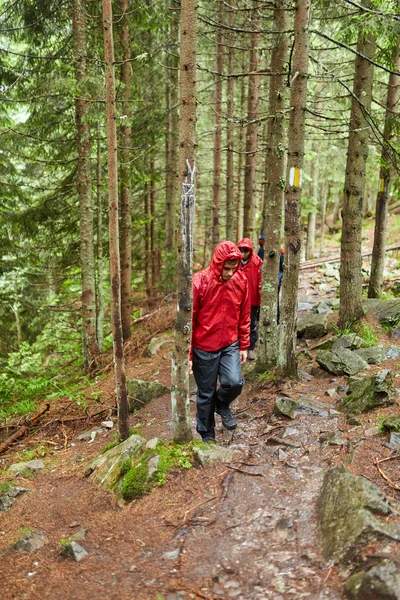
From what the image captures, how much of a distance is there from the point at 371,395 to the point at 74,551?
4151mm

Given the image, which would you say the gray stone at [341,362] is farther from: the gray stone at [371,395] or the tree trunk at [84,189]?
the tree trunk at [84,189]

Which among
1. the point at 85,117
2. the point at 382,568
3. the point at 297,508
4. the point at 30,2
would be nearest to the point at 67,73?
the point at 85,117

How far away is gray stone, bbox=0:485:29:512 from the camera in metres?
5.38

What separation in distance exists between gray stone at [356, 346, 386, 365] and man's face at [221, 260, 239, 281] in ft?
13.2

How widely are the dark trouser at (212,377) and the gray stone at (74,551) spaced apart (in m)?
2.04

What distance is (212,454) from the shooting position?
4910 mm

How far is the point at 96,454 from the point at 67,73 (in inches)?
299

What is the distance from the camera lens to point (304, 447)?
16.7ft

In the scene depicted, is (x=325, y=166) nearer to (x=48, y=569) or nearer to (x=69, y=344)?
(x=69, y=344)

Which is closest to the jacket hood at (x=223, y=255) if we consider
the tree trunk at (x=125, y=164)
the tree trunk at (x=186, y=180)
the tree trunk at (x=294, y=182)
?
the tree trunk at (x=186, y=180)

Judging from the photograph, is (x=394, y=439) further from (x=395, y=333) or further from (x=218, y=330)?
(x=395, y=333)

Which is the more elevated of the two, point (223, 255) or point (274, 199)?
point (274, 199)

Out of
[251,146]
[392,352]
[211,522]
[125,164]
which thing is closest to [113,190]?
[125,164]

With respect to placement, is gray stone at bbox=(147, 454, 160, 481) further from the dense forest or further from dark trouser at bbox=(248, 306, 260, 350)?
dark trouser at bbox=(248, 306, 260, 350)
